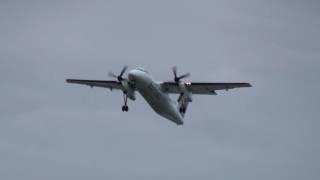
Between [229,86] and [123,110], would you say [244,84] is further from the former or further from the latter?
[123,110]

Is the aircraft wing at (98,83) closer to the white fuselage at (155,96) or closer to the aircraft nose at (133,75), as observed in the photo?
the white fuselage at (155,96)

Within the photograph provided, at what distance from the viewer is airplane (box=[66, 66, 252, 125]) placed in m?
81.2

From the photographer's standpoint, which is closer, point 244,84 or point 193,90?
point 244,84

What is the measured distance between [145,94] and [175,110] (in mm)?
4640

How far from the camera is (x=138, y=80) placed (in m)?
80.4

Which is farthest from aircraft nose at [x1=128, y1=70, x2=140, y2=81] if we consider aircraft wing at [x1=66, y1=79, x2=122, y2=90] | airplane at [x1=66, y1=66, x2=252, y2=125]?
aircraft wing at [x1=66, y1=79, x2=122, y2=90]

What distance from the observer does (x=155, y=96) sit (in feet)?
271

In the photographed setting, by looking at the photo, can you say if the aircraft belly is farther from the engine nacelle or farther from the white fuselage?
the engine nacelle

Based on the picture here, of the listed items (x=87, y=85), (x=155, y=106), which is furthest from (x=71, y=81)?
(x=155, y=106)

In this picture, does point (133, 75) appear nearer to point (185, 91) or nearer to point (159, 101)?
point (159, 101)

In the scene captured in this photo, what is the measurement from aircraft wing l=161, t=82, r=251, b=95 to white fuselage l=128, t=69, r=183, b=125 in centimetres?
91

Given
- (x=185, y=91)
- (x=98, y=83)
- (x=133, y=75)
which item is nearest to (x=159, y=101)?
(x=185, y=91)

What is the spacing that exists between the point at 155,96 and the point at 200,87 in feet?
18.8

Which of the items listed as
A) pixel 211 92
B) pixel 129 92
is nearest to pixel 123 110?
pixel 129 92
